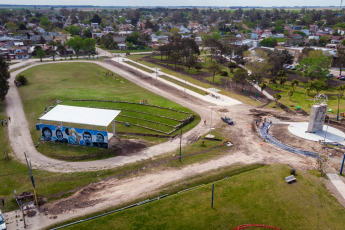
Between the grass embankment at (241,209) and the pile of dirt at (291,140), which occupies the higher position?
the pile of dirt at (291,140)

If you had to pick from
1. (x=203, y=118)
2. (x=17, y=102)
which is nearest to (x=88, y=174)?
(x=203, y=118)

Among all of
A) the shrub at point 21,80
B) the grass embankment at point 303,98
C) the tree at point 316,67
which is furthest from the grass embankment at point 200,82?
the shrub at point 21,80

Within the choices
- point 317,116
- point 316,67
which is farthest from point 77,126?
point 316,67

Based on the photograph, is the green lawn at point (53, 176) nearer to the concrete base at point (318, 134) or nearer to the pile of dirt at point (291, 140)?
the pile of dirt at point (291, 140)

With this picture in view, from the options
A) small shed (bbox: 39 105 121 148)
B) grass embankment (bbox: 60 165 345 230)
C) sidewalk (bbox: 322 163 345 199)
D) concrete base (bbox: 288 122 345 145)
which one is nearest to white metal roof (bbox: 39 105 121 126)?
small shed (bbox: 39 105 121 148)

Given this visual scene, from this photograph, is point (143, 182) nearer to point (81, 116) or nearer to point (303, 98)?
point (81, 116)

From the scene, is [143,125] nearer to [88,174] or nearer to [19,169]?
[88,174]
